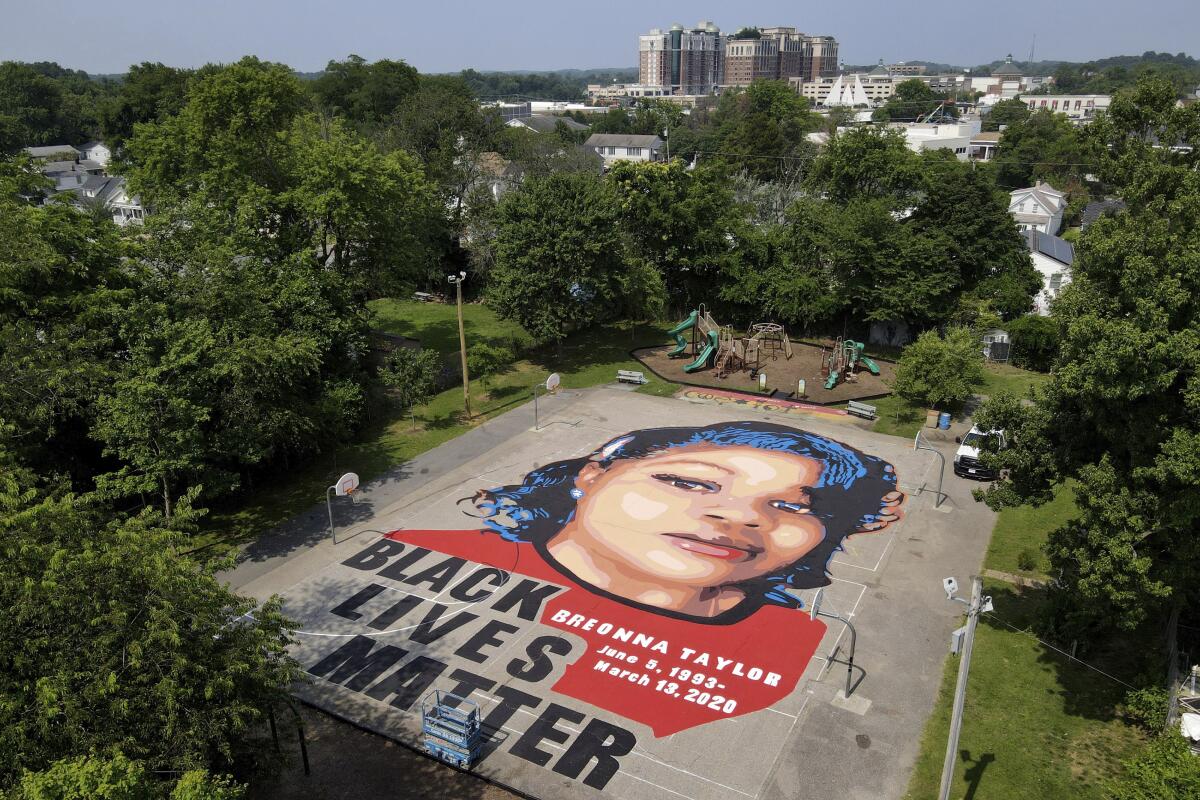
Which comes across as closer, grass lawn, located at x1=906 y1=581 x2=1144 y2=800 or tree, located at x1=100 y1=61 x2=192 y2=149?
grass lawn, located at x1=906 y1=581 x2=1144 y2=800

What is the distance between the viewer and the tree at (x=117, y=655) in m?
13.1

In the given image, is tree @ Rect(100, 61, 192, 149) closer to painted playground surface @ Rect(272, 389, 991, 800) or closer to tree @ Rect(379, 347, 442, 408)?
tree @ Rect(379, 347, 442, 408)

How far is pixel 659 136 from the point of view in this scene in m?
155

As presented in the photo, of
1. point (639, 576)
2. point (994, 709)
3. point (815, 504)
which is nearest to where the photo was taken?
point (994, 709)

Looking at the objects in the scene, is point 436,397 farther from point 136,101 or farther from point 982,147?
point 982,147

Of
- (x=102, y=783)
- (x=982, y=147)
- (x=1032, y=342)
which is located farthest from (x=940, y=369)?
(x=982, y=147)

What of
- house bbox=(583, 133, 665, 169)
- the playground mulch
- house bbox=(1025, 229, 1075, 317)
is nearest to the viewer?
the playground mulch

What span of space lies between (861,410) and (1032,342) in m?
14.9

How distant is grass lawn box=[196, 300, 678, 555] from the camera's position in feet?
104

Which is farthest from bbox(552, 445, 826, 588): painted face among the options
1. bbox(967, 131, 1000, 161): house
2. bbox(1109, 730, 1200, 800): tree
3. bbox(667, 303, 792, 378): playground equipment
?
bbox(967, 131, 1000, 161): house

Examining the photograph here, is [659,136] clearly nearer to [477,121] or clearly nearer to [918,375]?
[477,121]

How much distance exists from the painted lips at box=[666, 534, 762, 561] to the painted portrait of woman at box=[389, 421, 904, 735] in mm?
68

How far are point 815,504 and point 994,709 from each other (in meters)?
11.5

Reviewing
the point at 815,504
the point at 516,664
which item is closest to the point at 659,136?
the point at 815,504
